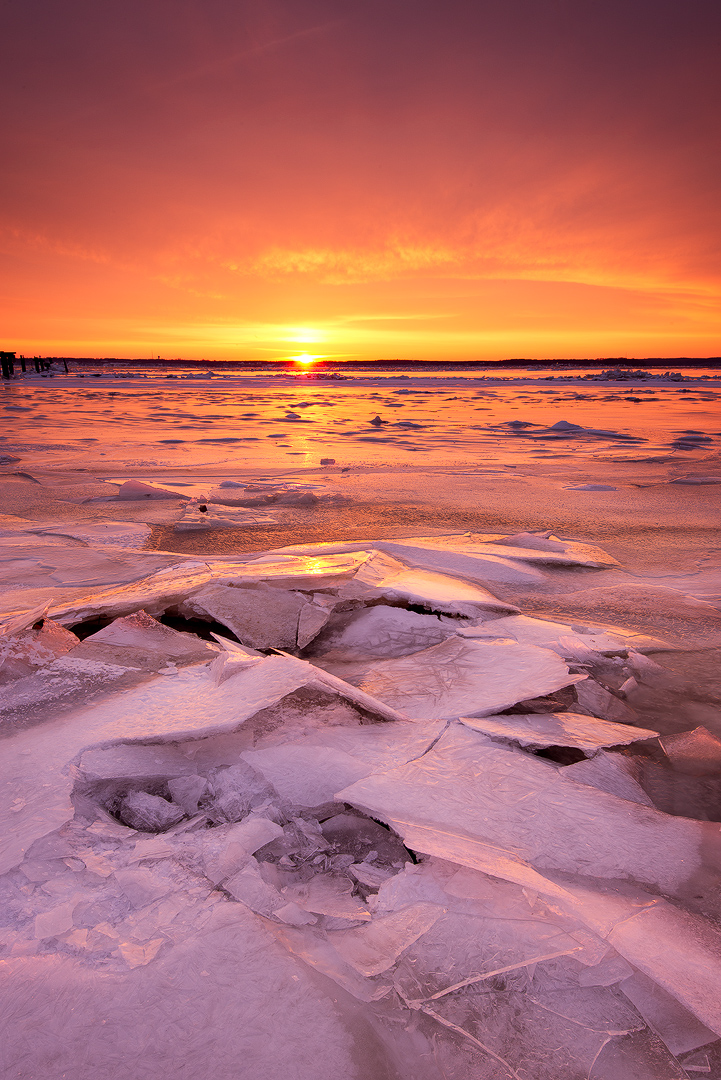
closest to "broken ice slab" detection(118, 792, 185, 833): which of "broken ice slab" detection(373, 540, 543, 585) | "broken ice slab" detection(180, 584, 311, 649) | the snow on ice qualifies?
the snow on ice

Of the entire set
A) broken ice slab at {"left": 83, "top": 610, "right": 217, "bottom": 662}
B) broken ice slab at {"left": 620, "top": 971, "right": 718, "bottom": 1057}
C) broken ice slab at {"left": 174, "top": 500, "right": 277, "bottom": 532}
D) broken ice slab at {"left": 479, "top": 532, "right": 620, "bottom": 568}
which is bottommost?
broken ice slab at {"left": 620, "top": 971, "right": 718, "bottom": 1057}

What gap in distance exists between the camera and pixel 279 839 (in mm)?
859

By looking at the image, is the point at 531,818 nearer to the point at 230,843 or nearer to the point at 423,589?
the point at 230,843

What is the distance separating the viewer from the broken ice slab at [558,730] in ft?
3.54

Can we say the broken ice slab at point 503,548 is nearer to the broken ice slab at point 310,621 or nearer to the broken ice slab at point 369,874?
the broken ice slab at point 310,621

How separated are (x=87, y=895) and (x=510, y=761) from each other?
0.69 metres

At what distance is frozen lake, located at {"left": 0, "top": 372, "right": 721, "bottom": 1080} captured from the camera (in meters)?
0.61

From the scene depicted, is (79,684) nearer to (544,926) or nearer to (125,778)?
(125,778)

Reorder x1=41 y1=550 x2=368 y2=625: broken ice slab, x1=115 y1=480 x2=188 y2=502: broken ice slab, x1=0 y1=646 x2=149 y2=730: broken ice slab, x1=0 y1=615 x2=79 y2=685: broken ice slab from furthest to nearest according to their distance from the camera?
1. x1=115 y1=480 x2=188 y2=502: broken ice slab
2. x1=41 y1=550 x2=368 y2=625: broken ice slab
3. x1=0 y1=615 x2=79 y2=685: broken ice slab
4. x1=0 y1=646 x2=149 y2=730: broken ice slab

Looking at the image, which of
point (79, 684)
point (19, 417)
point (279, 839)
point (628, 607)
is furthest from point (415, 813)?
point (19, 417)

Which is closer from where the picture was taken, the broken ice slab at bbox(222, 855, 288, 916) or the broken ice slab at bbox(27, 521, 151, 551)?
the broken ice slab at bbox(222, 855, 288, 916)

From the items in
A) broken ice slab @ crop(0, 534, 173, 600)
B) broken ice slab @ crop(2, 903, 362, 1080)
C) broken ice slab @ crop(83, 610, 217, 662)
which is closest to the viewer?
broken ice slab @ crop(2, 903, 362, 1080)

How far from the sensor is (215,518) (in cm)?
288

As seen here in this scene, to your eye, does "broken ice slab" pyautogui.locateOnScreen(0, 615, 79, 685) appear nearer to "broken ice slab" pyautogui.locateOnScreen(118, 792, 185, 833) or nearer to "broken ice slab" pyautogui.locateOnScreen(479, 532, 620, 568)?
"broken ice slab" pyautogui.locateOnScreen(118, 792, 185, 833)
